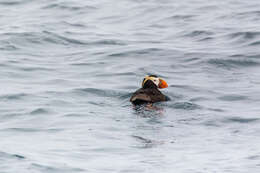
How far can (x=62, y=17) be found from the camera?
70.4 feet

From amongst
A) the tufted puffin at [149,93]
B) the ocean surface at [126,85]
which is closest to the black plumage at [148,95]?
the tufted puffin at [149,93]

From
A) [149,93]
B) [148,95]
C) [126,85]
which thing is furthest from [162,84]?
[126,85]

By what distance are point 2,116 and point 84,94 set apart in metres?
2.30

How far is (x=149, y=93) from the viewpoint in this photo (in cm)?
1158

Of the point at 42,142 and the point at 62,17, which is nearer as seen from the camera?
the point at 42,142

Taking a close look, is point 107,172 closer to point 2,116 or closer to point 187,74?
point 2,116

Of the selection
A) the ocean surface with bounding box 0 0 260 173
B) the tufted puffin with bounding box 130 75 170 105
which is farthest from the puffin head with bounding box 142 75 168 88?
the ocean surface with bounding box 0 0 260 173

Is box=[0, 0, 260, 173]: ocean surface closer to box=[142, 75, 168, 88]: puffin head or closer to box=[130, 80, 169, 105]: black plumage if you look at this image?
box=[130, 80, 169, 105]: black plumage

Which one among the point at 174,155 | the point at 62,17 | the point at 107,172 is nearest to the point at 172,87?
the point at 174,155

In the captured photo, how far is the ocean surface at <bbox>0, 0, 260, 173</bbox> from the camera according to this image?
26.7 feet

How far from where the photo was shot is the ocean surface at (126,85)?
812cm

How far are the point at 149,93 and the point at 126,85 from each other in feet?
6.08

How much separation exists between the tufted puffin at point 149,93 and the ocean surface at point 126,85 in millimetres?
212

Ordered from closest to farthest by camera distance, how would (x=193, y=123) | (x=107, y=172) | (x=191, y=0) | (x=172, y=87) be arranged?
(x=107, y=172)
(x=193, y=123)
(x=172, y=87)
(x=191, y=0)
